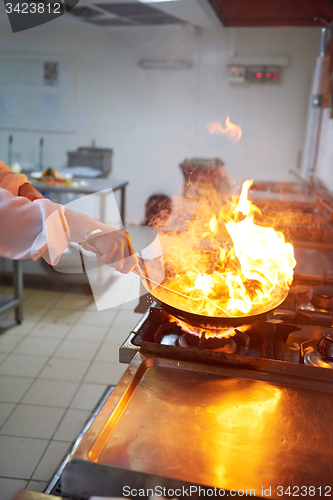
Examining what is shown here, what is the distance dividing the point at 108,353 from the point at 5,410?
0.79 metres

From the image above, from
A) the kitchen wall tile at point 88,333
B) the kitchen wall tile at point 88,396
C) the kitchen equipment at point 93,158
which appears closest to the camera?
the kitchen wall tile at point 88,396

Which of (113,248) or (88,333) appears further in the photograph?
(88,333)

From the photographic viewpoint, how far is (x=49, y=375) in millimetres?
2473

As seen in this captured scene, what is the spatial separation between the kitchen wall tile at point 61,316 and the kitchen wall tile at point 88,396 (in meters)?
0.90

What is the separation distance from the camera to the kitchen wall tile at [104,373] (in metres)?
2.45

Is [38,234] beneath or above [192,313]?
above

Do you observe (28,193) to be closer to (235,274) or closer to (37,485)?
(235,274)

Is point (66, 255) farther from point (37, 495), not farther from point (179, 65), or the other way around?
point (179, 65)

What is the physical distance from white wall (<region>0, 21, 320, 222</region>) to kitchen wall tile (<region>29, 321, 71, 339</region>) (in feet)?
11.5

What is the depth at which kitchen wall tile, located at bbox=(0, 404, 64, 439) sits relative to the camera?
1990 mm

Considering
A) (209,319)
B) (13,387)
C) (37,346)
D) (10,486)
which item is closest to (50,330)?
(37,346)

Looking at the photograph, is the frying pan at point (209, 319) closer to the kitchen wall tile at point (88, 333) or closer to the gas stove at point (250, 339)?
the gas stove at point (250, 339)

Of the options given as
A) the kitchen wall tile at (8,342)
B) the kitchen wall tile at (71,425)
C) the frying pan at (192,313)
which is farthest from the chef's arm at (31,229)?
the kitchen wall tile at (8,342)

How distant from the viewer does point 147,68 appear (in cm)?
603
